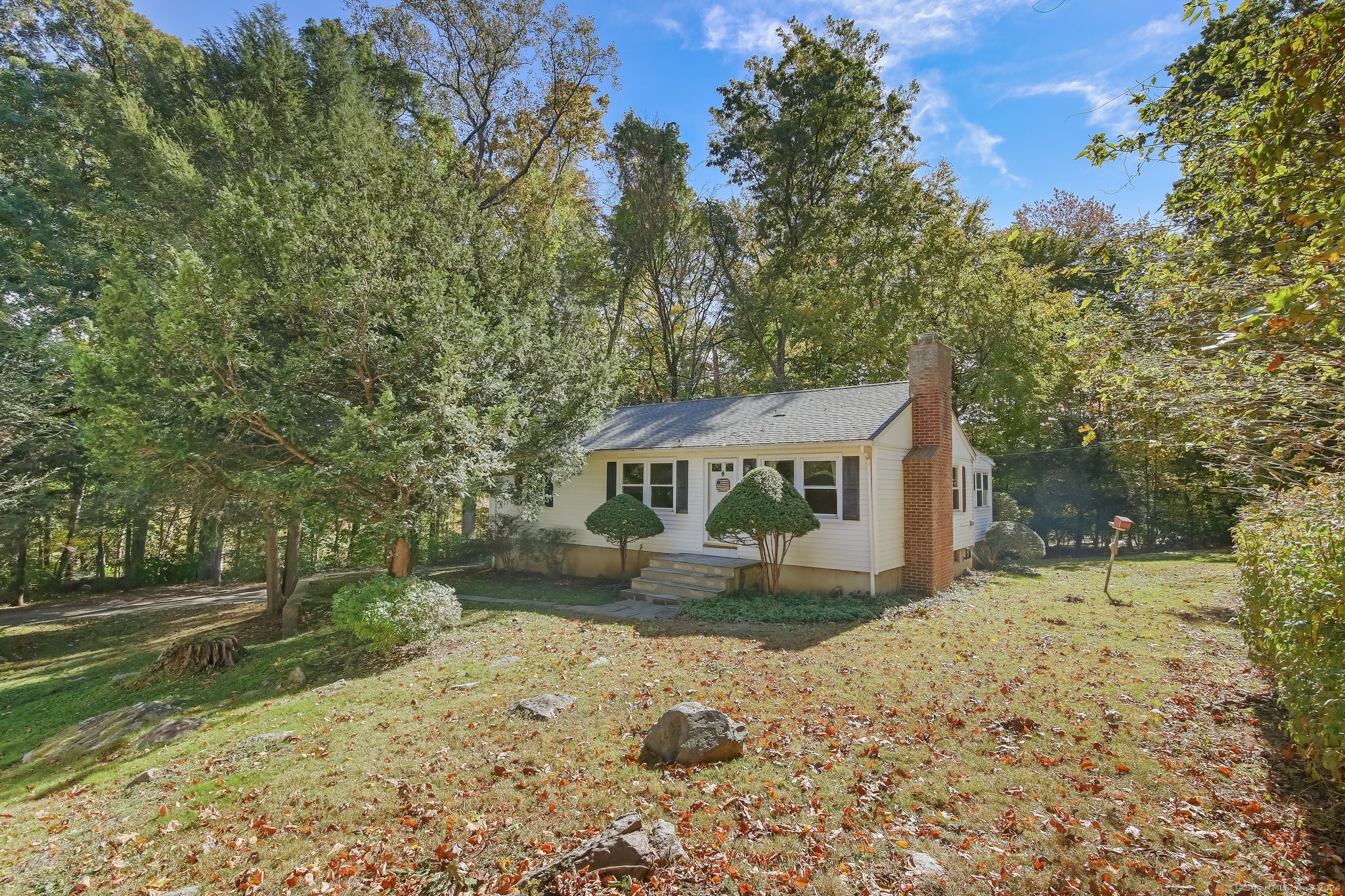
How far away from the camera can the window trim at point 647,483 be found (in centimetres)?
1362

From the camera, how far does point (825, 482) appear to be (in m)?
11.6

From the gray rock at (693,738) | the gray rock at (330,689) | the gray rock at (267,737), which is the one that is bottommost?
the gray rock at (330,689)

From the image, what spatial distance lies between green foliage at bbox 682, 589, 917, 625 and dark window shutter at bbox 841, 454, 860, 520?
1.59 metres

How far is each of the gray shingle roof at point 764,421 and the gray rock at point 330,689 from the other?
6.44 m

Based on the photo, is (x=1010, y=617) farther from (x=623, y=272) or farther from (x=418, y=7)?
(x=418, y=7)

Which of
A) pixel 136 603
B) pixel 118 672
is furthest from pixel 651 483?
pixel 136 603

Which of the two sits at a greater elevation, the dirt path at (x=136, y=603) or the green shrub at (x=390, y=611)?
the green shrub at (x=390, y=611)

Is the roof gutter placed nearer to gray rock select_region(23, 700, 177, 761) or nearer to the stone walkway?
the stone walkway

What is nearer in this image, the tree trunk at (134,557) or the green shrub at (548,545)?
the green shrub at (548,545)

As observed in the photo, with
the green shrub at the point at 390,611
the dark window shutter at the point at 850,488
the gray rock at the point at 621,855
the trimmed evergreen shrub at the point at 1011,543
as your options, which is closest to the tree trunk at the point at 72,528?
the green shrub at the point at 390,611

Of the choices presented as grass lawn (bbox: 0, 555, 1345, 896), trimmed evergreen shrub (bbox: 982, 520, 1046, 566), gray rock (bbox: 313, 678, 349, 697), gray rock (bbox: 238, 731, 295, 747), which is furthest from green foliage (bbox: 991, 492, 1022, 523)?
gray rock (bbox: 238, 731, 295, 747)

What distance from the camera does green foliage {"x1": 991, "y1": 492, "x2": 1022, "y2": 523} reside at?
19234 mm

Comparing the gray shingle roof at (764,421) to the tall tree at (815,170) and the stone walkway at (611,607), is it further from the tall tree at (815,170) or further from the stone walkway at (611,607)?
the tall tree at (815,170)

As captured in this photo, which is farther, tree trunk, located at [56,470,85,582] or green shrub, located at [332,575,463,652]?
tree trunk, located at [56,470,85,582]
